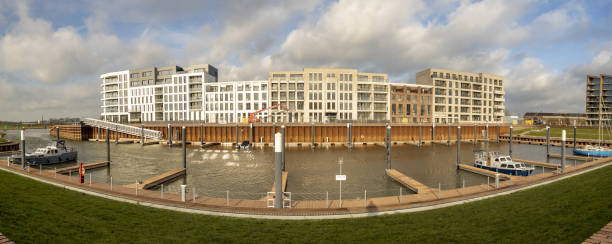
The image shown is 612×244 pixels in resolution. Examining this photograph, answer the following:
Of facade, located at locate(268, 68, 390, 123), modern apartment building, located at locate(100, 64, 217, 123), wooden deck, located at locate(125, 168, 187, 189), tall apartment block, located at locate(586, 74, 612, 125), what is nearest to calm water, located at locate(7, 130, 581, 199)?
wooden deck, located at locate(125, 168, 187, 189)

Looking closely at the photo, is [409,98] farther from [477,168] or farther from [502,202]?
[502,202]

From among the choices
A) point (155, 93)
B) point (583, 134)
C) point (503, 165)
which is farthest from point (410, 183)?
point (155, 93)

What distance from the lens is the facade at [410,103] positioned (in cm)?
9394

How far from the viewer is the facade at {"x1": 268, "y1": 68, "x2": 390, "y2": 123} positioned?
8738 centimetres

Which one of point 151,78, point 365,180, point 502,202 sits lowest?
point 365,180

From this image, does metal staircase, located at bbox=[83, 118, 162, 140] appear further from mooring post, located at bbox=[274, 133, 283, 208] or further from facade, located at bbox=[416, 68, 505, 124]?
facade, located at bbox=[416, 68, 505, 124]

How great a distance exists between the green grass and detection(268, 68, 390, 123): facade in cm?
7282

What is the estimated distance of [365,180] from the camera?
2980 cm

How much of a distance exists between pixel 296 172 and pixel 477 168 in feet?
76.8

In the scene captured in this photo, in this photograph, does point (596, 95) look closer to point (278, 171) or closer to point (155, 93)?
point (278, 171)

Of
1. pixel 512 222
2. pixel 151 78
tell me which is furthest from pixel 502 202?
pixel 151 78

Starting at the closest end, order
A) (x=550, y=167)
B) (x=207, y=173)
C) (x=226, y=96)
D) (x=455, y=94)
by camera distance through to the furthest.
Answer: (x=207, y=173)
(x=550, y=167)
(x=226, y=96)
(x=455, y=94)

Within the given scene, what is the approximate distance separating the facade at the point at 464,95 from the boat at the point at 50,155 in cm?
10554

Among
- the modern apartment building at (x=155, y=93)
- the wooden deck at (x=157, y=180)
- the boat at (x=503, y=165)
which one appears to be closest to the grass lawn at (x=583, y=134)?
the boat at (x=503, y=165)
